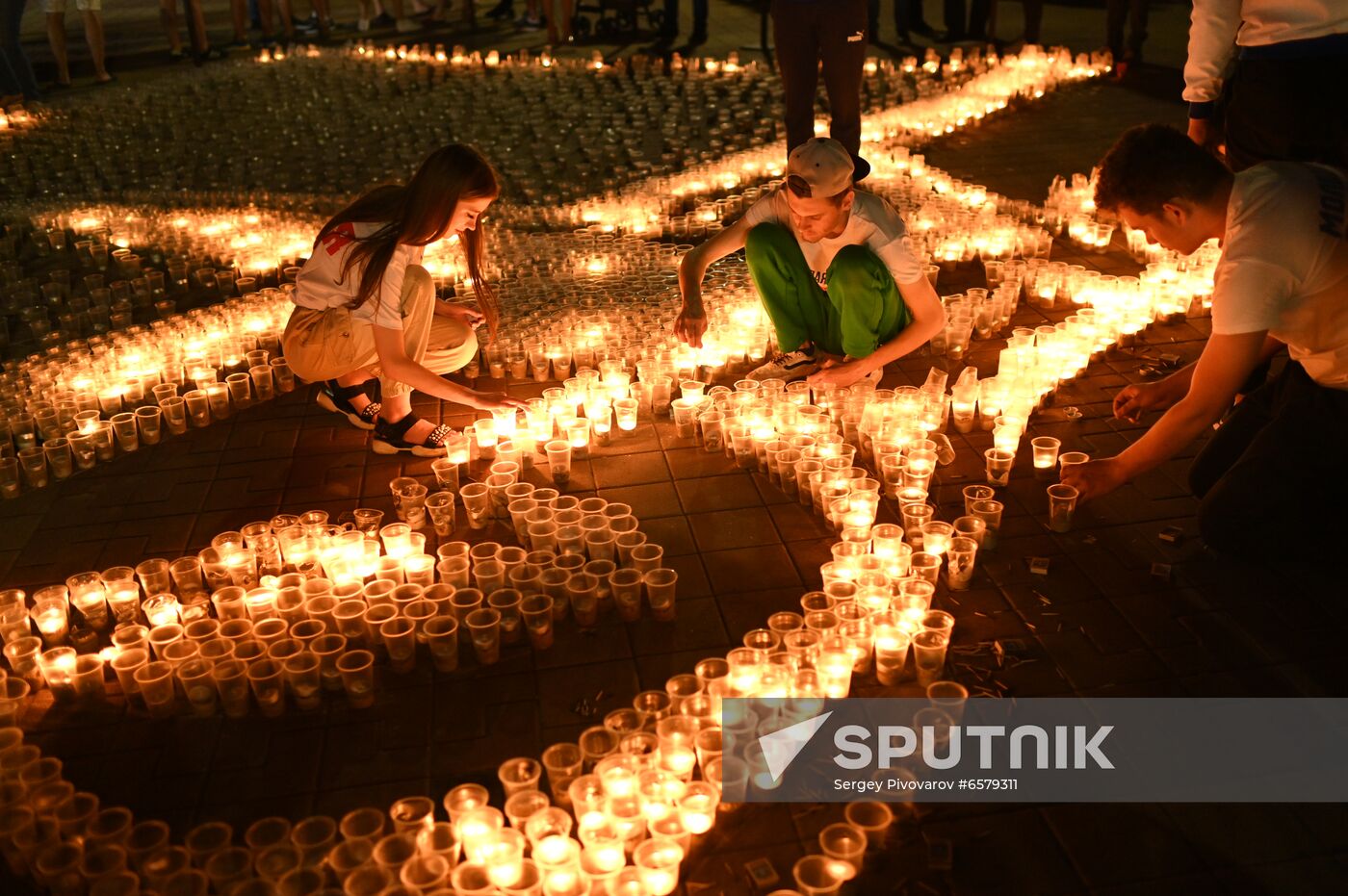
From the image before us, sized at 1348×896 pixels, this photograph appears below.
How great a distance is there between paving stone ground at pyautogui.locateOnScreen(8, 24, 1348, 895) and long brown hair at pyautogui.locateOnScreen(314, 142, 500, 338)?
967 millimetres

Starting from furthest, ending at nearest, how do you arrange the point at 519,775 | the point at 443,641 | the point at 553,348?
the point at 553,348, the point at 443,641, the point at 519,775

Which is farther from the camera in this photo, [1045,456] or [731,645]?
[1045,456]

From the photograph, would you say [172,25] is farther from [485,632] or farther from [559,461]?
[485,632]

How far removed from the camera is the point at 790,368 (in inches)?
218

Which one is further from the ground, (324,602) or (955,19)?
(955,19)

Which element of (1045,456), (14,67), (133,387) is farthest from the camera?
(14,67)

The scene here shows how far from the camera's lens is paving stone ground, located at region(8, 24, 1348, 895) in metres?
2.96

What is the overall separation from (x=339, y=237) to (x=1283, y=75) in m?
4.01

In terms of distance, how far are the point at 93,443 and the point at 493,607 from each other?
2.52 m

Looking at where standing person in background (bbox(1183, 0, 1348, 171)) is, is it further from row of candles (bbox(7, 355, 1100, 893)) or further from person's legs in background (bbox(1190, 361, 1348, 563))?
row of candles (bbox(7, 355, 1100, 893))

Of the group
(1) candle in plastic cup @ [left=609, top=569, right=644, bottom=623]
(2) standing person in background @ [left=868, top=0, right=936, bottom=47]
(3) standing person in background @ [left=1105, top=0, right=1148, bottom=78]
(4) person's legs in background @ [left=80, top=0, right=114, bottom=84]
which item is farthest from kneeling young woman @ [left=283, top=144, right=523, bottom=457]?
(4) person's legs in background @ [left=80, top=0, right=114, bottom=84]

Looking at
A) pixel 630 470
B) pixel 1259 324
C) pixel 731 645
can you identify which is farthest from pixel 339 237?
pixel 1259 324

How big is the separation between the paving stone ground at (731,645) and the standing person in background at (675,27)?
940 centimetres

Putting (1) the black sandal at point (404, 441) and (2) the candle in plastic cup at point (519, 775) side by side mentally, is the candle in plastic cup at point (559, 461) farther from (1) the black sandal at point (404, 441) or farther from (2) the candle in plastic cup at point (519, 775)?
(2) the candle in plastic cup at point (519, 775)
